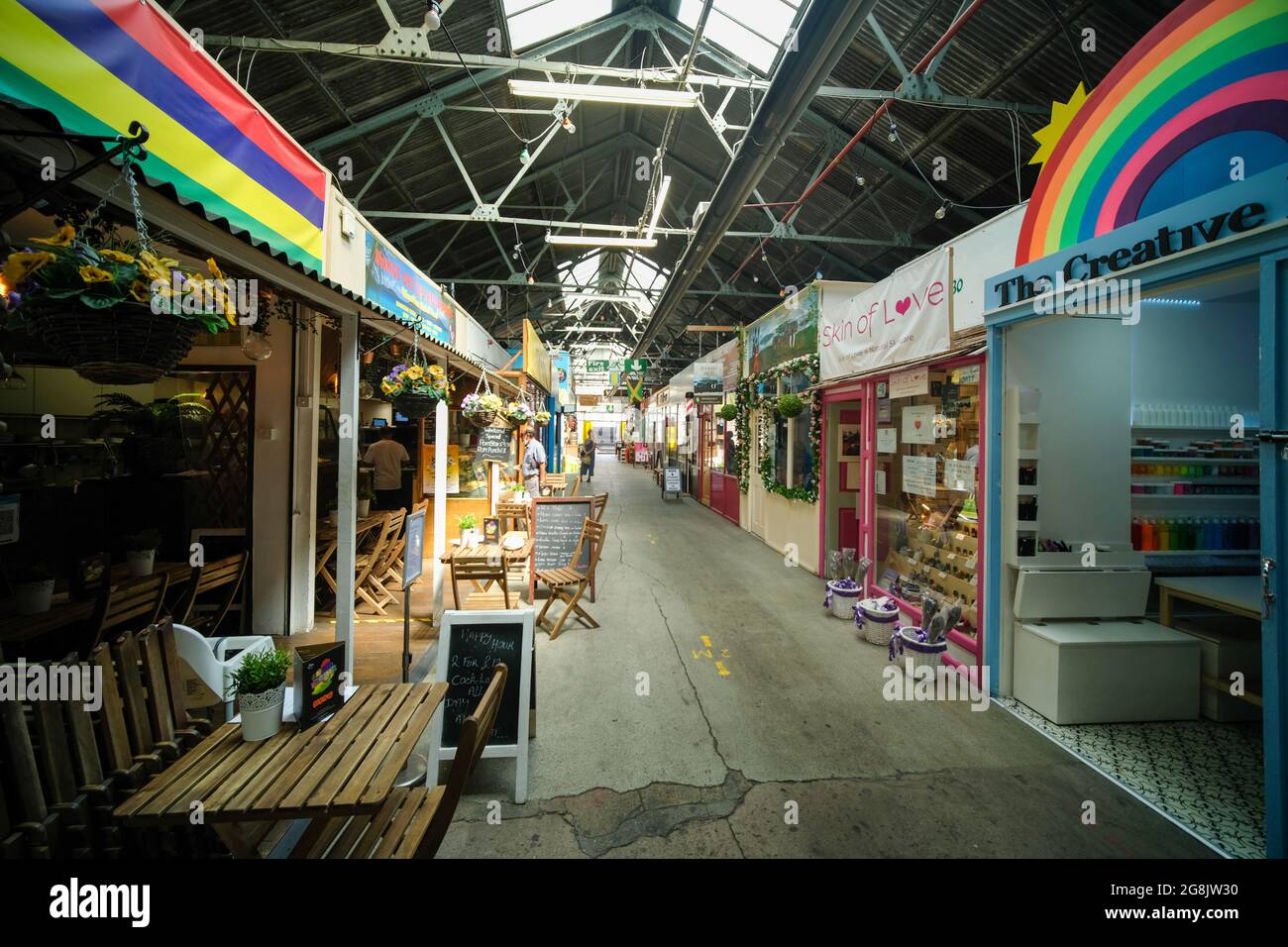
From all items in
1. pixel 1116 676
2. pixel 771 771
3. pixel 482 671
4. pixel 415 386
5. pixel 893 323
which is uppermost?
pixel 893 323

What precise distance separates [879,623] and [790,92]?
4.31m

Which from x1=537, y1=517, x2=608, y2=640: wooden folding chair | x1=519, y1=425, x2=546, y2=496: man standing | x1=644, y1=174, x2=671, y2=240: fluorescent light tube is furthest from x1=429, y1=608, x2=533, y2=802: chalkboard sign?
x1=519, y1=425, x2=546, y2=496: man standing

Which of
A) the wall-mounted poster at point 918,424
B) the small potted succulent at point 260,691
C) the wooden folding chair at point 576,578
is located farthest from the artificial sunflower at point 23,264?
the wall-mounted poster at point 918,424

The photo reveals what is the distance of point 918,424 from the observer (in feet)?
15.9

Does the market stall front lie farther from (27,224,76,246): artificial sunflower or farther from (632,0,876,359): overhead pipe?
(27,224,76,246): artificial sunflower

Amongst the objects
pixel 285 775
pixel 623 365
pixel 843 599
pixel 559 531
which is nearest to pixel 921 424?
pixel 843 599

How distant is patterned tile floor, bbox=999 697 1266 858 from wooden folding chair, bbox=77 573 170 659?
543 cm

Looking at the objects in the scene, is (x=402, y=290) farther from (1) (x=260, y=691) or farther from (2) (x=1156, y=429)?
(2) (x=1156, y=429)

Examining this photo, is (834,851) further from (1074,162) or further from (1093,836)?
(1074,162)

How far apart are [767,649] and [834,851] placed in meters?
2.15

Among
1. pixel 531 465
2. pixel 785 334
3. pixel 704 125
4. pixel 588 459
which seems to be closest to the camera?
pixel 785 334

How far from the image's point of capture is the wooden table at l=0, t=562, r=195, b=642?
7.77 ft

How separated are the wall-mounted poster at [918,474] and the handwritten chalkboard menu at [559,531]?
3.27 meters

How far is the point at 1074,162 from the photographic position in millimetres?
2877
